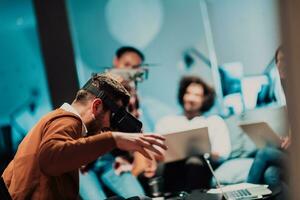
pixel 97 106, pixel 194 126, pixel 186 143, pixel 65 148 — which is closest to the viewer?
pixel 65 148

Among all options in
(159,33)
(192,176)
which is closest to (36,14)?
(159,33)

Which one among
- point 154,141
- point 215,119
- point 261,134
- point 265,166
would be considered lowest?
point 265,166

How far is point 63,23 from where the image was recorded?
3.05m

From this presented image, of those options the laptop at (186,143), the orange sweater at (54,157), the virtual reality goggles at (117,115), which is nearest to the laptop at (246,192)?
the laptop at (186,143)

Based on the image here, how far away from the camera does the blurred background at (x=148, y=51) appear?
3.04 m

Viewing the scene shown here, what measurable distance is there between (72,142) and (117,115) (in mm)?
370

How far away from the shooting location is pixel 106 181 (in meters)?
3.12

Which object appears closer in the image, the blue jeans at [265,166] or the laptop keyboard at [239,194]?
the laptop keyboard at [239,194]

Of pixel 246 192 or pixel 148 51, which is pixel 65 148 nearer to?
pixel 246 192

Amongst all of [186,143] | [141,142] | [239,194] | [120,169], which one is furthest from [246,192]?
[120,169]

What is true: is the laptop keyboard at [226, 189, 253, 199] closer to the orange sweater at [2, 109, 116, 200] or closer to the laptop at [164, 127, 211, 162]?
the laptop at [164, 127, 211, 162]

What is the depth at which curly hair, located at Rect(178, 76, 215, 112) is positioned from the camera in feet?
10.1

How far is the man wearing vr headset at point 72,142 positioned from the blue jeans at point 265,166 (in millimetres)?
1130

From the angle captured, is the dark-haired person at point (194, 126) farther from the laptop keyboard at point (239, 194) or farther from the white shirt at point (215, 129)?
the laptop keyboard at point (239, 194)
